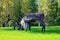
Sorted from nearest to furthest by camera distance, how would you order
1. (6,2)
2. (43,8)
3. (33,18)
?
(33,18), (6,2), (43,8)

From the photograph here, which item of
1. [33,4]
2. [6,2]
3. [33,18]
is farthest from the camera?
[33,4]

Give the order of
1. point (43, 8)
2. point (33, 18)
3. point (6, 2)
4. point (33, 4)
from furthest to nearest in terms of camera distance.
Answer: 1. point (33, 4)
2. point (43, 8)
3. point (6, 2)
4. point (33, 18)

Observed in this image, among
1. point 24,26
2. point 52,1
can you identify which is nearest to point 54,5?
point 52,1

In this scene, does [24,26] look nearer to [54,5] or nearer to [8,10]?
[8,10]

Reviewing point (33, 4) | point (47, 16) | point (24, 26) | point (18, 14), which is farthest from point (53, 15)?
point (24, 26)

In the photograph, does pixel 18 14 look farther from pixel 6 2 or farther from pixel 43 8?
pixel 43 8

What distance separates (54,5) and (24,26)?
19.9 meters

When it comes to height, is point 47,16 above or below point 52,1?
below

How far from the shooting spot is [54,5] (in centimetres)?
3906

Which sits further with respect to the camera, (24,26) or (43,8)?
(43,8)

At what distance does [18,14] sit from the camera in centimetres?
2336

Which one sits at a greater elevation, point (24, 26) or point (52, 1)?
point (52, 1)

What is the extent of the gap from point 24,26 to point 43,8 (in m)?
17.4

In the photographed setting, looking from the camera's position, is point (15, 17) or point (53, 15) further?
point (53, 15)
